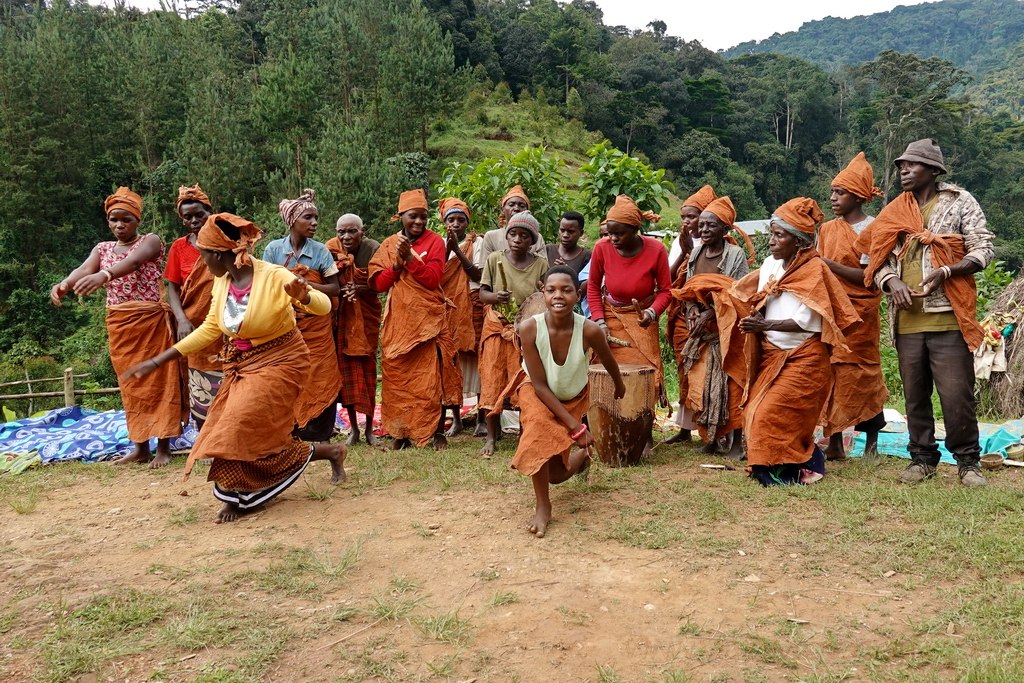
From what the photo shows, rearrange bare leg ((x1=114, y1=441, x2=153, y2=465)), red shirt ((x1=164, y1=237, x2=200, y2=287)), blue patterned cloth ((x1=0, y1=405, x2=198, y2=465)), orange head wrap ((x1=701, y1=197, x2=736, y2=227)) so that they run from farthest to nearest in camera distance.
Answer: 1. blue patterned cloth ((x1=0, y1=405, x2=198, y2=465))
2. bare leg ((x1=114, y1=441, x2=153, y2=465))
3. red shirt ((x1=164, y1=237, x2=200, y2=287))
4. orange head wrap ((x1=701, y1=197, x2=736, y2=227))

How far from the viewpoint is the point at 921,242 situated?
4.92 metres

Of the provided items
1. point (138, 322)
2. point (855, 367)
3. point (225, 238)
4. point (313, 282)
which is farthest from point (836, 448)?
point (138, 322)

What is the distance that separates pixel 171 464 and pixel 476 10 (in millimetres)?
51623

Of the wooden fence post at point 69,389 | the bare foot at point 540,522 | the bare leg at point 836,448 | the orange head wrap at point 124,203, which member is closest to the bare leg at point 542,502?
the bare foot at point 540,522

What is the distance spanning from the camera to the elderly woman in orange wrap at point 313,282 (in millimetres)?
6012

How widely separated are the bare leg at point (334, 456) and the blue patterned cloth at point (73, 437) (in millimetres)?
2120

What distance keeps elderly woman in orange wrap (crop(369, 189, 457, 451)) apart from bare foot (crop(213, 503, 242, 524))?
71.1 inches

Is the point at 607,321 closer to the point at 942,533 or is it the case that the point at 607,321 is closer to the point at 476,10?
the point at 942,533

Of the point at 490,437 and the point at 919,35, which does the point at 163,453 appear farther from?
the point at 919,35

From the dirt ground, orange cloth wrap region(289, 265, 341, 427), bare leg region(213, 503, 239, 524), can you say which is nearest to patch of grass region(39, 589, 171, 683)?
the dirt ground

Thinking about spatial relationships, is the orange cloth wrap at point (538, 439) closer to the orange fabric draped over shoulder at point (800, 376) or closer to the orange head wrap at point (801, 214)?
the orange fabric draped over shoulder at point (800, 376)

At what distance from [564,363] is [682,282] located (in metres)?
2.16

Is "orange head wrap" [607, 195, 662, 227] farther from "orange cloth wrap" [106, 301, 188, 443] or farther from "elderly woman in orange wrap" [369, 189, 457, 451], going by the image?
"orange cloth wrap" [106, 301, 188, 443]

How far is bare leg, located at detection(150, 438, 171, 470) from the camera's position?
628 cm
